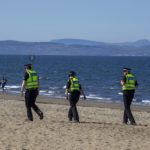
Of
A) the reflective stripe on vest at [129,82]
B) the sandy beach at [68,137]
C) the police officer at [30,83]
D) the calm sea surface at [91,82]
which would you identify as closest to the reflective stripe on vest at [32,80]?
the police officer at [30,83]

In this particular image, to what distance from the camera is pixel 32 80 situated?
13.2 metres

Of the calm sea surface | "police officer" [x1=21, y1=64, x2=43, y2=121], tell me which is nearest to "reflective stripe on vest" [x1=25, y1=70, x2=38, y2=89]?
"police officer" [x1=21, y1=64, x2=43, y2=121]

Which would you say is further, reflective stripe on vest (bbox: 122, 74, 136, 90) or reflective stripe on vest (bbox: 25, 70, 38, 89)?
reflective stripe on vest (bbox: 122, 74, 136, 90)

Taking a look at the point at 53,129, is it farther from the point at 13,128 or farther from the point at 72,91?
the point at 72,91

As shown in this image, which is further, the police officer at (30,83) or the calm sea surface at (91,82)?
the calm sea surface at (91,82)

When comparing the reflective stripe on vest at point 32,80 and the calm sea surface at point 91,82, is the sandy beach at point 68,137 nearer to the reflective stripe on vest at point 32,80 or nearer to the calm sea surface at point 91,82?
the reflective stripe on vest at point 32,80

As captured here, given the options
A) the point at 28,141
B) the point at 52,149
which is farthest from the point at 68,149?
the point at 28,141

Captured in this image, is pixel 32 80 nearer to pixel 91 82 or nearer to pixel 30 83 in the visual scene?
pixel 30 83

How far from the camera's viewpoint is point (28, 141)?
1017 cm

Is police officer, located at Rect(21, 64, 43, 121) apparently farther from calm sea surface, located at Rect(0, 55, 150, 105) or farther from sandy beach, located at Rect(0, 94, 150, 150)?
→ calm sea surface, located at Rect(0, 55, 150, 105)

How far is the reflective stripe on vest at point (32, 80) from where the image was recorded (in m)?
13.2

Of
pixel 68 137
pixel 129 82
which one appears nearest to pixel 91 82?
pixel 129 82

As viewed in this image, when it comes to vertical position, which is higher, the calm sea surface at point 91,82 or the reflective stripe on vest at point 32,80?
the reflective stripe on vest at point 32,80

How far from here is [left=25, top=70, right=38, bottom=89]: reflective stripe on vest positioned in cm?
1316
